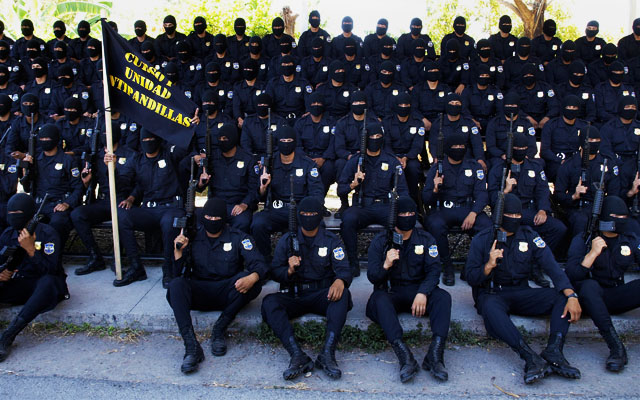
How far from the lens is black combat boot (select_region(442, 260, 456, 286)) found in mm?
6656

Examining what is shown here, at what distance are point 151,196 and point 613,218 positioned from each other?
230 inches

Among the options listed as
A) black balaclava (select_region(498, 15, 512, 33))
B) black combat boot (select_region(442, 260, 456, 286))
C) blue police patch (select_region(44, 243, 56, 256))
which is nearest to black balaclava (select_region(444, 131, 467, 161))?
black combat boot (select_region(442, 260, 456, 286))

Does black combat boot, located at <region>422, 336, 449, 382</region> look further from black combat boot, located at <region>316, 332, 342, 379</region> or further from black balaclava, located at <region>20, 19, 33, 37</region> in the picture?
black balaclava, located at <region>20, 19, 33, 37</region>

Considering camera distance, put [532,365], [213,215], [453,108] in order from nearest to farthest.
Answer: [532,365] → [213,215] → [453,108]

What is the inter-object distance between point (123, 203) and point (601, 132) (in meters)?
7.41

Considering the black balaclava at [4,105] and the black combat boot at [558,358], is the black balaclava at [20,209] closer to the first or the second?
the black balaclava at [4,105]

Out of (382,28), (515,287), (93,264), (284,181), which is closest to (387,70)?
(382,28)

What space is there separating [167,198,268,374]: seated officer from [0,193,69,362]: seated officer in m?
1.36

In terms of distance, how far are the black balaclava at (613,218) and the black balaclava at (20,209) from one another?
619 cm

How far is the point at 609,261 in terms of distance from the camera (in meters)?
5.64

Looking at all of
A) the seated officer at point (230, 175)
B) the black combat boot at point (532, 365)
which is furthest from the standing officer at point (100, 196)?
the black combat boot at point (532, 365)

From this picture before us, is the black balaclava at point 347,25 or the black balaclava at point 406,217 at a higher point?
the black balaclava at point 347,25

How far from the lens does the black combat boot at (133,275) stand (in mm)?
6744

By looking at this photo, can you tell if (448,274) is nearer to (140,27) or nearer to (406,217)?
(406,217)
